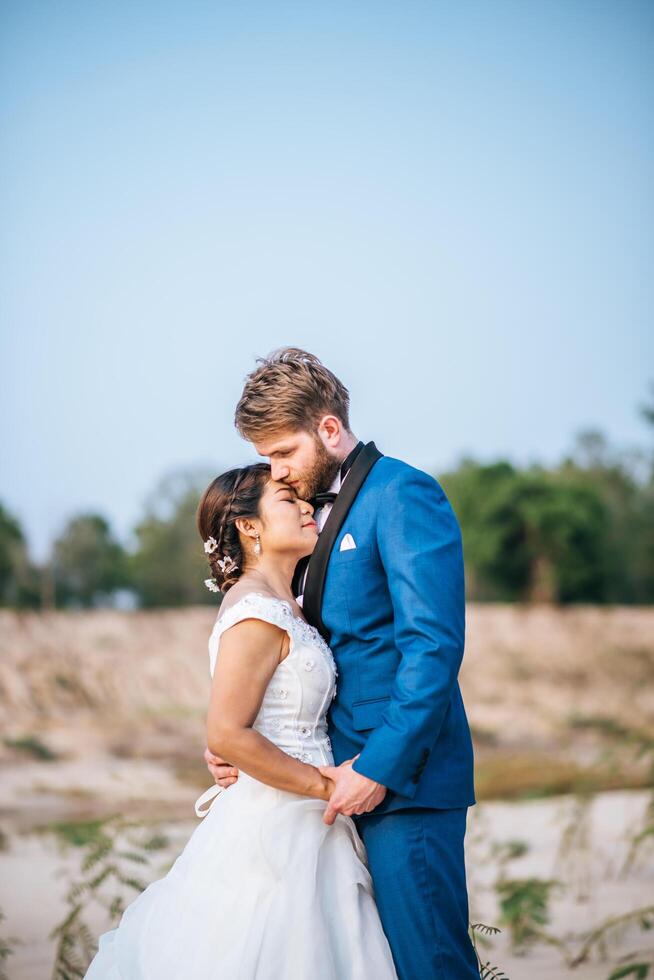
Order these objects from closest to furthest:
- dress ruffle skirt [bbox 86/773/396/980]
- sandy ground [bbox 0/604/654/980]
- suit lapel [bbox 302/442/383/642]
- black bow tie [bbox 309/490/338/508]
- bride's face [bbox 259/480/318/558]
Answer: dress ruffle skirt [bbox 86/773/396/980] < suit lapel [bbox 302/442/383/642] < bride's face [bbox 259/480/318/558] < black bow tie [bbox 309/490/338/508] < sandy ground [bbox 0/604/654/980]

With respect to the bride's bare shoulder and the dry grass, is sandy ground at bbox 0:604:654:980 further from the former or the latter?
the bride's bare shoulder

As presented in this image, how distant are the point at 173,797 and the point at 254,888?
1192 cm

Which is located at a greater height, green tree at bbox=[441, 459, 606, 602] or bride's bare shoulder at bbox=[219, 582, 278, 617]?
bride's bare shoulder at bbox=[219, 582, 278, 617]

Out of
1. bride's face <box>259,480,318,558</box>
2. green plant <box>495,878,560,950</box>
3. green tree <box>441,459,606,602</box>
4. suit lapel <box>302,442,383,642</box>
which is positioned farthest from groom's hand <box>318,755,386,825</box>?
green tree <box>441,459,606,602</box>

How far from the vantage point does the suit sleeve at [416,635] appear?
11.2ft

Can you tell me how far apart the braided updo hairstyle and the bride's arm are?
1.43 feet

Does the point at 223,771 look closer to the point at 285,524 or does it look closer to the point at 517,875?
the point at 285,524

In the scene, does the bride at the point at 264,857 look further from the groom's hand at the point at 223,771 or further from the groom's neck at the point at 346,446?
the groom's neck at the point at 346,446

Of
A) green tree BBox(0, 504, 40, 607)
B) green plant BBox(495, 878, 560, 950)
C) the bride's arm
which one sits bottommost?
green plant BBox(495, 878, 560, 950)

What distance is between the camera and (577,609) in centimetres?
2330

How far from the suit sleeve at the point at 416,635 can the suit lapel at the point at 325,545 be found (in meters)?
0.21

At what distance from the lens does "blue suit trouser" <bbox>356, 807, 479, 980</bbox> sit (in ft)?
11.3

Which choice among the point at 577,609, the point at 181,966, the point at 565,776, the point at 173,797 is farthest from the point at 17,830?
the point at 577,609

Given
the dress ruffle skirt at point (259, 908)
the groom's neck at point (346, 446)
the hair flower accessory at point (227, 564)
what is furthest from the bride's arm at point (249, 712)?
the groom's neck at point (346, 446)
